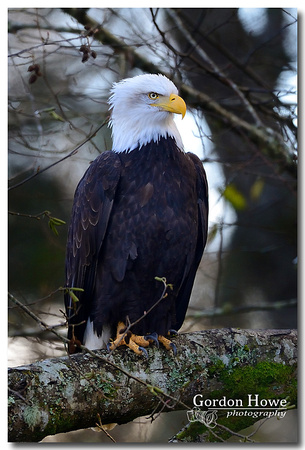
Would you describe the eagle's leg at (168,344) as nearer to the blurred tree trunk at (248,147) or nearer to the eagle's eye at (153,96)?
the blurred tree trunk at (248,147)

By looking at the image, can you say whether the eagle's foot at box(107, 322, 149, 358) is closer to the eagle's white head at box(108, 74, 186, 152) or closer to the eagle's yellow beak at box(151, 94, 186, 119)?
the eagle's white head at box(108, 74, 186, 152)

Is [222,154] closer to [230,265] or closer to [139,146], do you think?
[230,265]

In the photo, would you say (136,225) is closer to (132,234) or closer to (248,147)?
(132,234)

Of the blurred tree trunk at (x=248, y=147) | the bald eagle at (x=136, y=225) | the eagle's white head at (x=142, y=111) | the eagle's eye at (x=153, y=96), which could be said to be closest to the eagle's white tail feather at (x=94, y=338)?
the bald eagle at (x=136, y=225)

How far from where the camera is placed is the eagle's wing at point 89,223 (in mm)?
3400

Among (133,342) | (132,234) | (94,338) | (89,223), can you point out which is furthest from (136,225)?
(94,338)

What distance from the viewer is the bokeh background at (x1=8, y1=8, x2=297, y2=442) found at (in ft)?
12.8

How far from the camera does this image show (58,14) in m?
3.97

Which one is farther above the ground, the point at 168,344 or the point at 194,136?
the point at 194,136

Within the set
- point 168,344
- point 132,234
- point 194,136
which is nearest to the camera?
point 132,234

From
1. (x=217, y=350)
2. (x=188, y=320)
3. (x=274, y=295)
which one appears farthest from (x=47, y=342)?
(x=274, y=295)

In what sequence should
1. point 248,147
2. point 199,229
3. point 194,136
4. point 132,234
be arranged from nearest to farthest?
point 132,234 → point 199,229 → point 194,136 → point 248,147

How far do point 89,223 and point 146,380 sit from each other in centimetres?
91

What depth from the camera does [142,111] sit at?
3.62 metres
